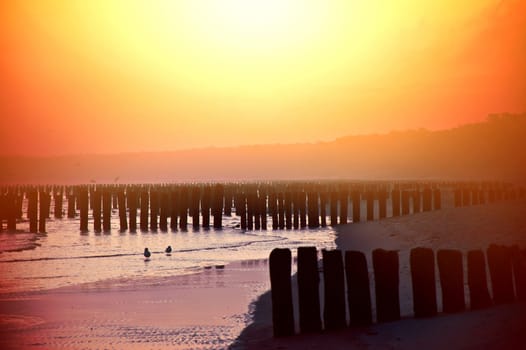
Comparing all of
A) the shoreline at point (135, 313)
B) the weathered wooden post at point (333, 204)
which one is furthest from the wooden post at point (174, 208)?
the shoreline at point (135, 313)

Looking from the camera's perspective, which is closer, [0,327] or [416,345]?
[416,345]

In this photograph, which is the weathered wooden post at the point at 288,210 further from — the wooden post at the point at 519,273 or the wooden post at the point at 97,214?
the wooden post at the point at 519,273

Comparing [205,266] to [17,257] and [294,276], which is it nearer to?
[294,276]

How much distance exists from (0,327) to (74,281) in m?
4.76

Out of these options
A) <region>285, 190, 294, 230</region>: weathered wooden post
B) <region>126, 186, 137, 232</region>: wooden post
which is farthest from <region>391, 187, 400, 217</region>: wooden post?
<region>126, 186, 137, 232</region>: wooden post

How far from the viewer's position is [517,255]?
29.6 ft

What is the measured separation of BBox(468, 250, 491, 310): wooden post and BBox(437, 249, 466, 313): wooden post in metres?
0.13

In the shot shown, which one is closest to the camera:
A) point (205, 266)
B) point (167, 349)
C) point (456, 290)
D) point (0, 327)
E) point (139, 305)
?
point (167, 349)

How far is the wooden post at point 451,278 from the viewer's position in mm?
8734

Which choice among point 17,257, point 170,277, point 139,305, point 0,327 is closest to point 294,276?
point 170,277

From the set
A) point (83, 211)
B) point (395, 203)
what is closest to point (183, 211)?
point (83, 211)

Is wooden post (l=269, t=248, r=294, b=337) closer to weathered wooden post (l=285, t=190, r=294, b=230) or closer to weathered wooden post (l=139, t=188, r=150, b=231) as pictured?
weathered wooden post (l=285, t=190, r=294, b=230)

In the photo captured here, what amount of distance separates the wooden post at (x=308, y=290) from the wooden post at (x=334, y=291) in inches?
5.8

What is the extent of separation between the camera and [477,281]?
8812mm
